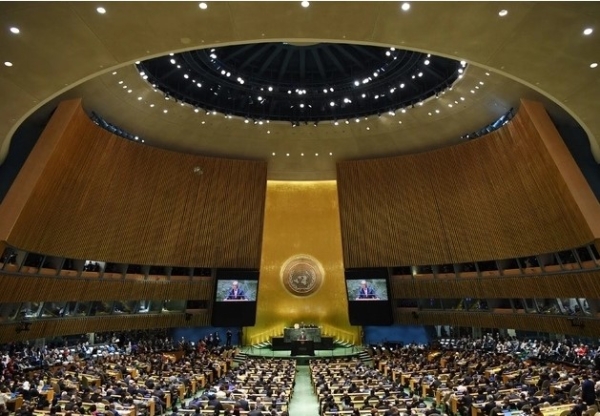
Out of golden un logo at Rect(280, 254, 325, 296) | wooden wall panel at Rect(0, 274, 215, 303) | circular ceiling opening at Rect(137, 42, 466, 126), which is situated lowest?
wooden wall panel at Rect(0, 274, 215, 303)

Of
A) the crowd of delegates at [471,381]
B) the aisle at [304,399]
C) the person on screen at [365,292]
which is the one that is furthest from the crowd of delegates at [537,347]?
the aisle at [304,399]

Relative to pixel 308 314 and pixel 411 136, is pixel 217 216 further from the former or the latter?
pixel 411 136

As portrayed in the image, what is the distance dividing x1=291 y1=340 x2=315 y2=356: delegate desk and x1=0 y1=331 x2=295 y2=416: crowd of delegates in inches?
138

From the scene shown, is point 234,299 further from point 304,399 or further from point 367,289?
point 304,399

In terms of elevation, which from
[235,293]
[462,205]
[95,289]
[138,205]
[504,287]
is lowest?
[95,289]

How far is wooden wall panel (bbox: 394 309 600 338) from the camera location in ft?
51.4

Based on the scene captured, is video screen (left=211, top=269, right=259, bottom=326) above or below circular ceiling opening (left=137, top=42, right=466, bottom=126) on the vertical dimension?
below

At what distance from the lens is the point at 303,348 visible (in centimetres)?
2267

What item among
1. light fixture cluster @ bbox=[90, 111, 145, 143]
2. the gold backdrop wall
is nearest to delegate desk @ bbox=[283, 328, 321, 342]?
the gold backdrop wall

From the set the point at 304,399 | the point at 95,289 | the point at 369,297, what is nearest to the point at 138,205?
the point at 95,289

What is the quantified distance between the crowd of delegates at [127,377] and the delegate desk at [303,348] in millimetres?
3514

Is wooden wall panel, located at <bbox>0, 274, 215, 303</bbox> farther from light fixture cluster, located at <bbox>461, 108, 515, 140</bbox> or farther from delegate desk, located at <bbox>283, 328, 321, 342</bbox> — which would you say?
light fixture cluster, located at <bbox>461, 108, 515, 140</bbox>

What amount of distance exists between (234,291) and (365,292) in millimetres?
7633

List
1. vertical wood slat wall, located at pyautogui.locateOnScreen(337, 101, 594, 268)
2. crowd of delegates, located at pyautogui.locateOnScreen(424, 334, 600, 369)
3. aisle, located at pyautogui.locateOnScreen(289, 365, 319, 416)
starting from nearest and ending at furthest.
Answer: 1. aisle, located at pyautogui.locateOnScreen(289, 365, 319, 416)
2. vertical wood slat wall, located at pyautogui.locateOnScreen(337, 101, 594, 268)
3. crowd of delegates, located at pyautogui.locateOnScreen(424, 334, 600, 369)
